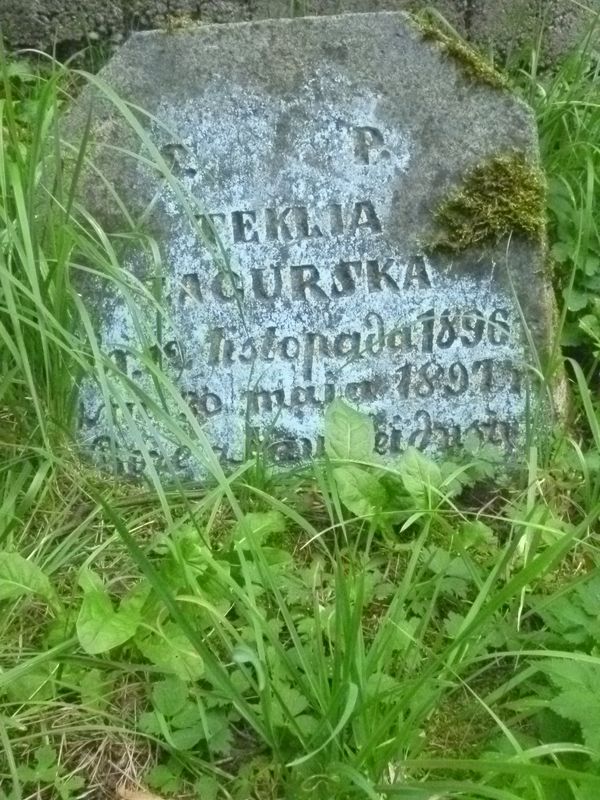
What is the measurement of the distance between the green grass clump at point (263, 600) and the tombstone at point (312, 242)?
0.05 meters

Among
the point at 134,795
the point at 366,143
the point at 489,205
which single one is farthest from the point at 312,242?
the point at 134,795

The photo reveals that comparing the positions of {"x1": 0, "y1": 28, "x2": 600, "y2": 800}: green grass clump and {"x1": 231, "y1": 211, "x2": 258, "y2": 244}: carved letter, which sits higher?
{"x1": 231, "y1": 211, "x2": 258, "y2": 244}: carved letter

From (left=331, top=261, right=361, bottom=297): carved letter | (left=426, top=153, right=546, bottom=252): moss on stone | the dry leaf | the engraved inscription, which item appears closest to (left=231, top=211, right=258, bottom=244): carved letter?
the engraved inscription

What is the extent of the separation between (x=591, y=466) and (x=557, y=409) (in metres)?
0.16

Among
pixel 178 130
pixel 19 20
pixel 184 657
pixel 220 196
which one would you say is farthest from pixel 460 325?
pixel 19 20

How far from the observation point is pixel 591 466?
1904 mm

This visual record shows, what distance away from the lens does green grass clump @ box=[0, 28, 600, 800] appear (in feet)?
4.43

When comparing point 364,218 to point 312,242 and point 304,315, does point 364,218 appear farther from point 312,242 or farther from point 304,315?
point 304,315

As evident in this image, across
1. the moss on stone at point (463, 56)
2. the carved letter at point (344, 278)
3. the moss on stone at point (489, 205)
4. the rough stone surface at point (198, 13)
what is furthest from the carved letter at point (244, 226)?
the rough stone surface at point (198, 13)

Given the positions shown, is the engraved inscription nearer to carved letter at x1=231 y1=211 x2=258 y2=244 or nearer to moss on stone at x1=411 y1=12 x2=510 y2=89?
carved letter at x1=231 y1=211 x2=258 y2=244

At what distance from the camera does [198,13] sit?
2.76 m

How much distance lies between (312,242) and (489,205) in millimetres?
361

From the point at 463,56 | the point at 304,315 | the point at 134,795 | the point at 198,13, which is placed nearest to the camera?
the point at 134,795

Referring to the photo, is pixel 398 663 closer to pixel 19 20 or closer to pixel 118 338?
pixel 118 338
